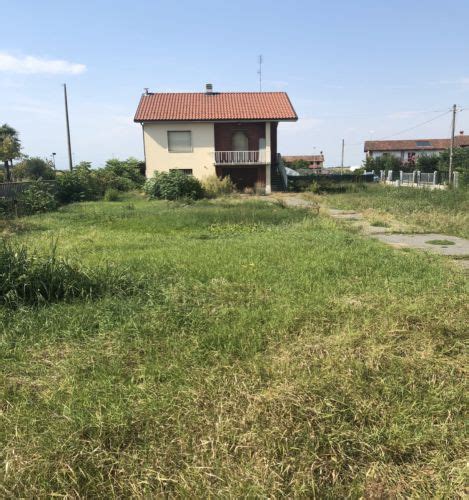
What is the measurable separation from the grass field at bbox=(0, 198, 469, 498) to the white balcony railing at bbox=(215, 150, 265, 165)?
24020mm

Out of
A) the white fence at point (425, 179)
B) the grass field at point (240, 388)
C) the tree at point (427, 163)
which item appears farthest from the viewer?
the tree at point (427, 163)

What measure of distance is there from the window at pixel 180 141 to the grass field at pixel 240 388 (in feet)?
80.6

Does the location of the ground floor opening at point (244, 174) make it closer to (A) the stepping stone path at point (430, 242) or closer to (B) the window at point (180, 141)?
(B) the window at point (180, 141)

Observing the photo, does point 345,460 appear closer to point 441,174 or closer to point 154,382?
point 154,382

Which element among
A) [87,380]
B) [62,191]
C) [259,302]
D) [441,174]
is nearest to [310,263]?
[259,302]

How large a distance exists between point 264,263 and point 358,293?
184cm

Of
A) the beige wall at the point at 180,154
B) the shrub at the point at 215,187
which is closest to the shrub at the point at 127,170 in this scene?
the beige wall at the point at 180,154

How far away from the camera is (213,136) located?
28812 millimetres

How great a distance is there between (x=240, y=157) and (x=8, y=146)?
2748 cm

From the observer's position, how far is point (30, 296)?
4.63 metres

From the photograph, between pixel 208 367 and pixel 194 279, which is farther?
pixel 194 279

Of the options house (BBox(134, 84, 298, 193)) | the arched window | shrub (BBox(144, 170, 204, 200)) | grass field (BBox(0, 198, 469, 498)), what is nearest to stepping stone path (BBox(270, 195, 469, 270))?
grass field (BBox(0, 198, 469, 498))

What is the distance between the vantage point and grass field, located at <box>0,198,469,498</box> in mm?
2215

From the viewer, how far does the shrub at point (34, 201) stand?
16.4m
